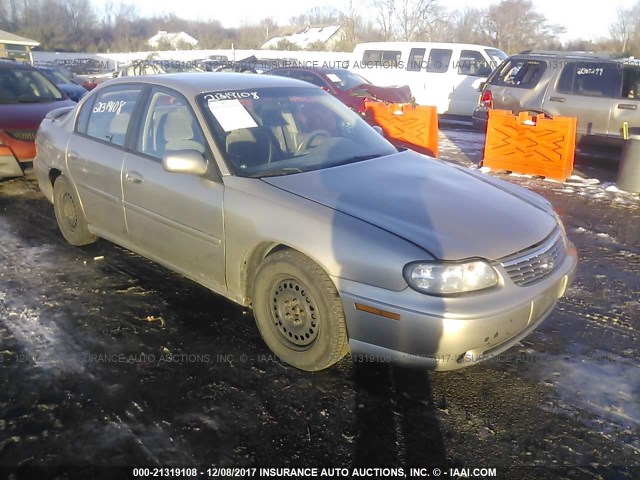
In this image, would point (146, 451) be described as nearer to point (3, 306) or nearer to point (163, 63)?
point (3, 306)

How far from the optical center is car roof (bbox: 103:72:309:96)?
3832 millimetres

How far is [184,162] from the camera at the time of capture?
3.27 metres

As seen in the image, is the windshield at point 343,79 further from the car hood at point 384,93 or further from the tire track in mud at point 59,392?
the tire track in mud at point 59,392

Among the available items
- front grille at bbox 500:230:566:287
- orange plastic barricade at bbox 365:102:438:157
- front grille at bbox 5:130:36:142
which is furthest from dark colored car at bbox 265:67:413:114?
front grille at bbox 500:230:566:287

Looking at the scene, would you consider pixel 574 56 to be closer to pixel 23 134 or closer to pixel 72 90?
pixel 23 134

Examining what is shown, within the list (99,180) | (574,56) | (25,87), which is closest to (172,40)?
(25,87)

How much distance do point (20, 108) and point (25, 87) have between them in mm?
1012

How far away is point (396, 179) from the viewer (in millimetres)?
3445

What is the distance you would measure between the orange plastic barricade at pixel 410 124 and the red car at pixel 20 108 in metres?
5.14

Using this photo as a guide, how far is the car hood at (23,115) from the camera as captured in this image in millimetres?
7109

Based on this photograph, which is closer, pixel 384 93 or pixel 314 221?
pixel 314 221

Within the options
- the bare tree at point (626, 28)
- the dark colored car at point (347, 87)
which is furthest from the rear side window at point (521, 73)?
the bare tree at point (626, 28)

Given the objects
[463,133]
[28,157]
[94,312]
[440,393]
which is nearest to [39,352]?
[94,312]

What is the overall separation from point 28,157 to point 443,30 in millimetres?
40926
